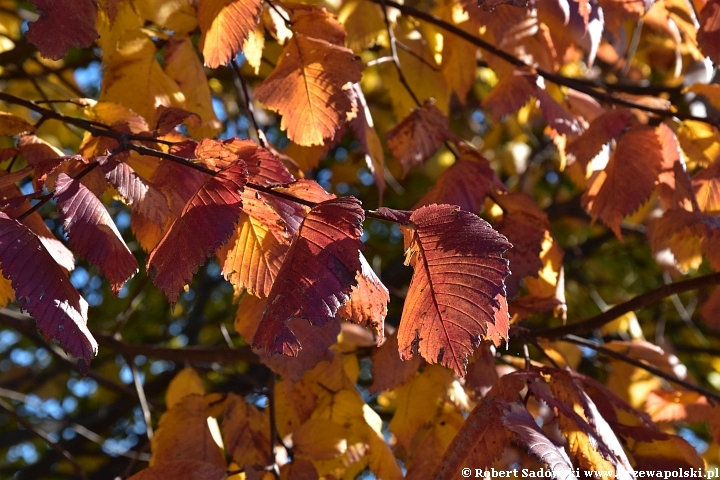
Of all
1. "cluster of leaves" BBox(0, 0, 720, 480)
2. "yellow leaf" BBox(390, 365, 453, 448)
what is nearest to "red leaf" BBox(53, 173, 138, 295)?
"cluster of leaves" BBox(0, 0, 720, 480)

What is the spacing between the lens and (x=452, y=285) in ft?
2.76

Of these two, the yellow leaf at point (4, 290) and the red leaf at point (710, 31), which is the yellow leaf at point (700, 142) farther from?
the yellow leaf at point (4, 290)

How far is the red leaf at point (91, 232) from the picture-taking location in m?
0.81

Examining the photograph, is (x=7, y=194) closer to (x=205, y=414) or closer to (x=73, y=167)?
(x=73, y=167)

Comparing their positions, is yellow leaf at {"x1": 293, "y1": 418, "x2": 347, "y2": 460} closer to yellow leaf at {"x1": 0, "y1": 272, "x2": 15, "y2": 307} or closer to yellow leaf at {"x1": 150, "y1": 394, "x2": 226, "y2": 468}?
yellow leaf at {"x1": 150, "y1": 394, "x2": 226, "y2": 468}

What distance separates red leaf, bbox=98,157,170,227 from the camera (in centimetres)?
87

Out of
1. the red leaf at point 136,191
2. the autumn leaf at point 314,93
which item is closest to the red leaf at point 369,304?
the red leaf at point 136,191

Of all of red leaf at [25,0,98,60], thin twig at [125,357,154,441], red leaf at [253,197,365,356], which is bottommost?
thin twig at [125,357,154,441]

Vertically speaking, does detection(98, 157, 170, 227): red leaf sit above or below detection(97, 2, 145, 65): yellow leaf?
above

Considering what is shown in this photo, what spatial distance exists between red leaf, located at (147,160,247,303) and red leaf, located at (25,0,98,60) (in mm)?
294

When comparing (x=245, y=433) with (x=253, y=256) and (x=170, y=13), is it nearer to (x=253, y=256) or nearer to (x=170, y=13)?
(x=253, y=256)

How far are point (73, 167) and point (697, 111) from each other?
161 cm

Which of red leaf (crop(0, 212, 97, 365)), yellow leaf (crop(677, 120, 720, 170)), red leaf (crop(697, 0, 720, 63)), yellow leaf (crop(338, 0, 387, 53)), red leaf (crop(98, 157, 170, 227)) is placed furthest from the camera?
yellow leaf (crop(338, 0, 387, 53))

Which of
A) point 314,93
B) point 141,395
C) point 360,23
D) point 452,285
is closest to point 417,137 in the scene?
point 314,93
